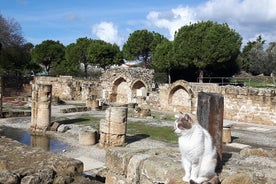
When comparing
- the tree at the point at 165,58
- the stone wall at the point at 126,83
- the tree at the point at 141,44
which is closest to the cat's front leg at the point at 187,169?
the stone wall at the point at 126,83

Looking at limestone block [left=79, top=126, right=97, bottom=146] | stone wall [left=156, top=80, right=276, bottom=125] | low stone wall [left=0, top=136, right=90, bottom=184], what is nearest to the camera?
low stone wall [left=0, top=136, right=90, bottom=184]

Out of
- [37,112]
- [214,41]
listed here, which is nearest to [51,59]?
[214,41]

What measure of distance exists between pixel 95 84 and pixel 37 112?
54.8 ft

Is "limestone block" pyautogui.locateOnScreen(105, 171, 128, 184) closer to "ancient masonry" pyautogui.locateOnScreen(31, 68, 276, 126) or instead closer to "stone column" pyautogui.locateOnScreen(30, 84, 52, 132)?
"stone column" pyautogui.locateOnScreen(30, 84, 52, 132)

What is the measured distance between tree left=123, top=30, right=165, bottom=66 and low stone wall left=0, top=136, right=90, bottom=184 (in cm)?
4403

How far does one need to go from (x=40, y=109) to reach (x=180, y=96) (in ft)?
40.0

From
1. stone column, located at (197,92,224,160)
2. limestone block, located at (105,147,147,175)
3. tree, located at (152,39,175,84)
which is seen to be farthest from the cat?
tree, located at (152,39,175,84)

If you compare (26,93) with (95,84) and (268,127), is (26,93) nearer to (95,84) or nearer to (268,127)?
(95,84)

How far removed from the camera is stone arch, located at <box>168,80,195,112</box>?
24.0 m

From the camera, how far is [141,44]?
5147 cm

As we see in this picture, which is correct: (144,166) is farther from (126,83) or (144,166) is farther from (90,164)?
(126,83)

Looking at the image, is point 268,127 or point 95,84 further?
point 95,84

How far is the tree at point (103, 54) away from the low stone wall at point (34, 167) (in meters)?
41.4

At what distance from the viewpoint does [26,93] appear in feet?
116
